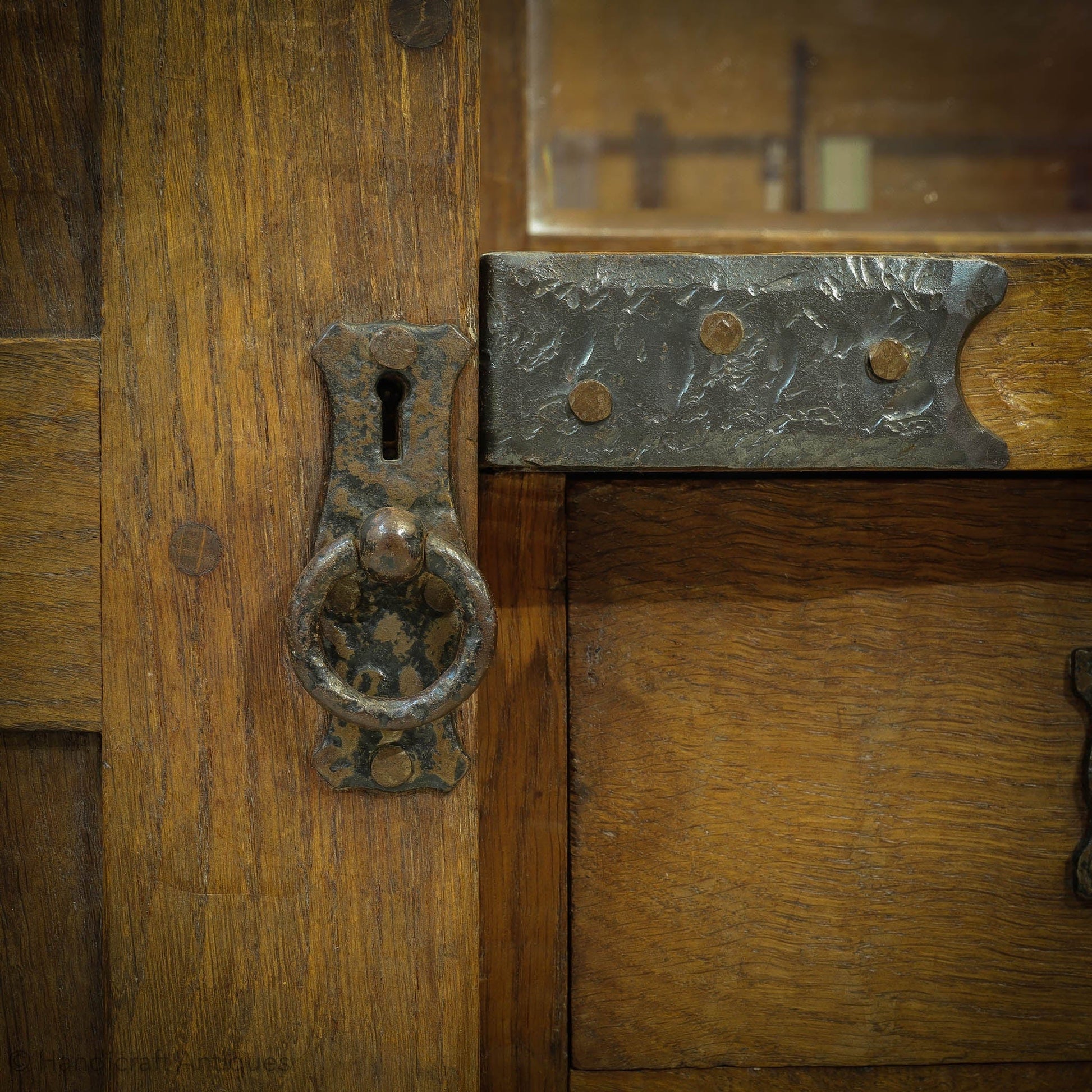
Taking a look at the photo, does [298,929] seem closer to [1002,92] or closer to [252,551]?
[252,551]

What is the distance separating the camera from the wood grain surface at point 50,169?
0.41 metres

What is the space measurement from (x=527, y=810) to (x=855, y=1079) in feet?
0.84

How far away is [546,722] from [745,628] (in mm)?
129

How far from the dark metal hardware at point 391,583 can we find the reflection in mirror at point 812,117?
447 mm

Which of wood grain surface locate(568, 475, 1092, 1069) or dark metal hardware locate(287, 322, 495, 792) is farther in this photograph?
wood grain surface locate(568, 475, 1092, 1069)

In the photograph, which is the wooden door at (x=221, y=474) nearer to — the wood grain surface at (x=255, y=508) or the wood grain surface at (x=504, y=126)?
the wood grain surface at (x=255, y=508)

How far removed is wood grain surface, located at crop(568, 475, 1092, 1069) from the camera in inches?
18.8

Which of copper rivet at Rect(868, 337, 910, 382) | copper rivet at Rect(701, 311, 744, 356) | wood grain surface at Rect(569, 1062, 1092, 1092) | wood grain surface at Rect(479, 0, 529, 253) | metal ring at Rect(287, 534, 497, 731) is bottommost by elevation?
wood grain surface at Rect(569, 1062, 1092, 1092)

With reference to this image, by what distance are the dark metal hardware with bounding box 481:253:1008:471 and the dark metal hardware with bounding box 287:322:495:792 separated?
34 millimetres

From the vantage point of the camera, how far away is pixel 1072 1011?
49 cm

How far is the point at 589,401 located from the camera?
0.40m

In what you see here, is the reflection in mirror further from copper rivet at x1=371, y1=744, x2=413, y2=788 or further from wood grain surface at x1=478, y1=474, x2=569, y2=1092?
copper rivet at x1=371, y1=744, x2=413, y2=788

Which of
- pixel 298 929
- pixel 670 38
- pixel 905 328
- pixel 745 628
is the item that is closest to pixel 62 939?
pixel 298 929

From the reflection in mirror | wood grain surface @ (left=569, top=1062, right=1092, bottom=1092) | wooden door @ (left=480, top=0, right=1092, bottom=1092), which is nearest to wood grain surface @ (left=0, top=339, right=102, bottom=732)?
wooden door @ (left=480, top=0, right=1092, bottom=1092)
